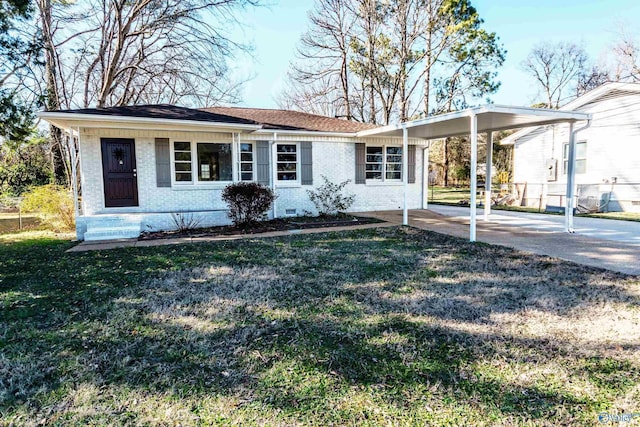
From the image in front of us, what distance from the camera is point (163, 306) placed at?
397 centimetres

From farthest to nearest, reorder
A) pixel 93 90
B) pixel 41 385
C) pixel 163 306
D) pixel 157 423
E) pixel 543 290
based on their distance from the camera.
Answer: pixel 93 90, pixel 543 290, pixel 163 306, pixel 41 385, pixel 157 423

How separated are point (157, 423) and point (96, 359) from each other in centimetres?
108

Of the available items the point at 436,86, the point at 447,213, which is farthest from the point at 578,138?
the point at 436,86

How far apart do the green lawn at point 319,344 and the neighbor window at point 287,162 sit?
6050mm

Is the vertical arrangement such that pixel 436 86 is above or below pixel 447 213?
above

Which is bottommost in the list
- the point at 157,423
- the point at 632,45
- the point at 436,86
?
the point at 157,423

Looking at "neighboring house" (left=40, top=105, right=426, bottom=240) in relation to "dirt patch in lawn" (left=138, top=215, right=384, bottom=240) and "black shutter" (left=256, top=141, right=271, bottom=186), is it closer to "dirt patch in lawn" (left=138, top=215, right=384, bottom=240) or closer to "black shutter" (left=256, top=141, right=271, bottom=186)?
"black shutter" (left=256, top=141, right=271, bottom=186)

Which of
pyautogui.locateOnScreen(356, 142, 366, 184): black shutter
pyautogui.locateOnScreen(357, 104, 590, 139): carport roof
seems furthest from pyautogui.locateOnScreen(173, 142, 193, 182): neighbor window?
pyautogui.locateOnScreen(357, 104, 590, 139): carport roof

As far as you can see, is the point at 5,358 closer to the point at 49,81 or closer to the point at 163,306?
the point at 163,306

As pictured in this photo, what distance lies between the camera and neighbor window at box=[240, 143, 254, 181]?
1089 centimetres

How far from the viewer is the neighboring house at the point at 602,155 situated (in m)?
12.5

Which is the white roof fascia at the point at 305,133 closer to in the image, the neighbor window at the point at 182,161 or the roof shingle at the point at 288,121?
the roof shingle at the point at 288,121

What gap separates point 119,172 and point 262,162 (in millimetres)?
3862

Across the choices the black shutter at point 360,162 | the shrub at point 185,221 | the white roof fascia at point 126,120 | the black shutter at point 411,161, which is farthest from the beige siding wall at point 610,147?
the shrub at point 185,221
